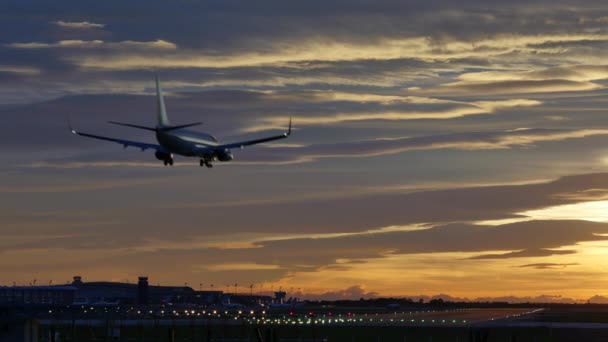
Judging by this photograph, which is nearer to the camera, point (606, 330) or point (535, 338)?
point (535, 338)

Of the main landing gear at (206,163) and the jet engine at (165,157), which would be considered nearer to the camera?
the main landing gear at (206,163)

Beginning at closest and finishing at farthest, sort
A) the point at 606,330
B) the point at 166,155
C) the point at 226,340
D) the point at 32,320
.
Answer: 1. the point at 32,320
2. the point at 226,340
3. the point at 166,155
4. the point at 606,330

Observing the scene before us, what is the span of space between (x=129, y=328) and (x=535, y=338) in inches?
2151

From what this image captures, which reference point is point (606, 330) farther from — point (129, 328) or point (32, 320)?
point (32, 320)

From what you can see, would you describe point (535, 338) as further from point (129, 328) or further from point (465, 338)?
point (129, 328)

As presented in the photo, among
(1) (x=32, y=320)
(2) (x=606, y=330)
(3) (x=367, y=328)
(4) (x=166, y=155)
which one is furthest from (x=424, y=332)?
(1) (x=32, y=320)

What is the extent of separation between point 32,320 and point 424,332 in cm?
10287

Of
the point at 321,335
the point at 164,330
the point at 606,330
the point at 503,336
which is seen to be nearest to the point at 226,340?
the point at 321,335

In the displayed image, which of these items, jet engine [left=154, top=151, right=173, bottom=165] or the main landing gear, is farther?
jet engine [left=154, top=151, right=173, bottom=165]

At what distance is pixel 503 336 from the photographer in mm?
144250

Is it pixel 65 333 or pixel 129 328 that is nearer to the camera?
pixel 65 333

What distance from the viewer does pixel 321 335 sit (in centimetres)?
13988

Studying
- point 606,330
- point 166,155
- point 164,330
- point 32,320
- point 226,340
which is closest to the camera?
point 32,320

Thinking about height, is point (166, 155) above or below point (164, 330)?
above
